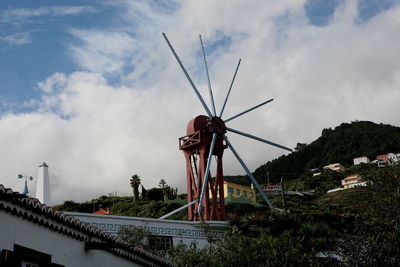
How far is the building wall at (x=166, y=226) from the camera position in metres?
23.2

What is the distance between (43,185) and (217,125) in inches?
523

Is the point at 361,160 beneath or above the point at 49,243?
above

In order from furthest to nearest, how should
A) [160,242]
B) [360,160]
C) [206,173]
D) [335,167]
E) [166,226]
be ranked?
1. [335,167]
2. [360,160]
3. [206,173]
4. [166,226]
5. [160,242]

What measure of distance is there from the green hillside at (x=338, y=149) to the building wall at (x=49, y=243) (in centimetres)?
10027

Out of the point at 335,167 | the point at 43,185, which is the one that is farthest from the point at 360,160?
the point at 43,185

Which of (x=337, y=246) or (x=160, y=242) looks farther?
(x=160, y=242)

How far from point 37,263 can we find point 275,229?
17.9 metres

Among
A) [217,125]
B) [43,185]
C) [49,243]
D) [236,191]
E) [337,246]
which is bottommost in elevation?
[337,246]

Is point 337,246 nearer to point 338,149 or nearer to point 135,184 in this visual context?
point 135,184

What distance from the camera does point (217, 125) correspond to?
33.7m

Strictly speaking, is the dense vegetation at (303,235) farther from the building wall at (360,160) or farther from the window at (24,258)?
the building wall at (360,160)

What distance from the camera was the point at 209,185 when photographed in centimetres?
3300

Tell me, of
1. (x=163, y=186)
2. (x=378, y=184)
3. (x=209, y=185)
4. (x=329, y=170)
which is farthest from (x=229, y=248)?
(x=329, y=170)

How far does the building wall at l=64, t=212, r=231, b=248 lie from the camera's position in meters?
23.2
